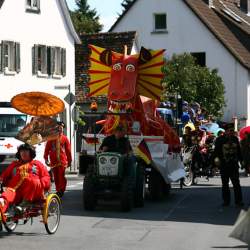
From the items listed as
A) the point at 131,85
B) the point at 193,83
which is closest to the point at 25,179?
the point at 131,85

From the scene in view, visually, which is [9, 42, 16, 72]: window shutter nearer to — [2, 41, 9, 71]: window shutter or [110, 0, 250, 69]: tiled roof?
[2, 41, 9, 71]: window shutter

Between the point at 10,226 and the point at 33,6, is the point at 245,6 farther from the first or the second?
the point at 10,226

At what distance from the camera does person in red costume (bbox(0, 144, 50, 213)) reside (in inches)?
519

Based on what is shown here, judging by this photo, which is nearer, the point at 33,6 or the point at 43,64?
the point at 33,6

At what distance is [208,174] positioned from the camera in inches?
1008

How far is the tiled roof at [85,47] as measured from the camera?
5000 centimetres

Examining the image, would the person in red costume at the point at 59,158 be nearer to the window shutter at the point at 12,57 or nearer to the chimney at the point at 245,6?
the window shutter at the point at 12,57

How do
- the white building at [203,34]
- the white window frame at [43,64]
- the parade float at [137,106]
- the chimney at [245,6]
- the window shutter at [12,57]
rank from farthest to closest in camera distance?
1. the chimney at [245,6]
2. the white building at [203,34]
3. the white window frame at [43,64]
4. the window shutter at [12,57]
5. the parade float at [137,106]

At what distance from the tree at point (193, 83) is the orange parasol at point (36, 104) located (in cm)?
3116

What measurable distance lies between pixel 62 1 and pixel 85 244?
31.5m

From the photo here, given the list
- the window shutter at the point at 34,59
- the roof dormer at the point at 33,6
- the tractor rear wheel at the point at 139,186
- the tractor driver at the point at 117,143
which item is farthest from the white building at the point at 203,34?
the tractor driver at the point at 117,143

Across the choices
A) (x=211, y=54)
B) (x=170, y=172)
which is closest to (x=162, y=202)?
(x=170, y=172)

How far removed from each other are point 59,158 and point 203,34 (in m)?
38.4

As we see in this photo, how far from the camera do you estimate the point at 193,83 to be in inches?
1982
